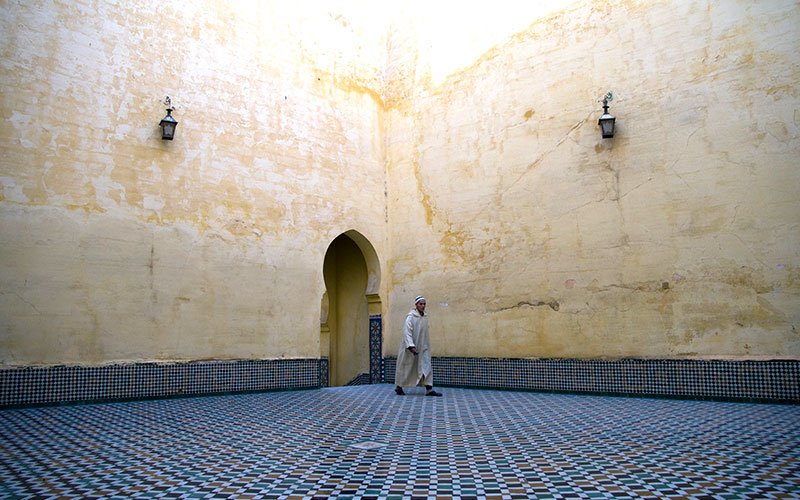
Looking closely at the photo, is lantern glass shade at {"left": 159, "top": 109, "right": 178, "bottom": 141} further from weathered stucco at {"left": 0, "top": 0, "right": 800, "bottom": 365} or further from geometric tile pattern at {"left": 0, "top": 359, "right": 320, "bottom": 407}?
geometric tile pattern at {"left": 0, "top": 359, "right": 320, "bottom": 407}

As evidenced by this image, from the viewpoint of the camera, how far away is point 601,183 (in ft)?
19.2

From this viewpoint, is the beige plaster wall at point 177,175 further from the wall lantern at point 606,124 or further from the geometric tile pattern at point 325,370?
the wall lantern at point 606,124

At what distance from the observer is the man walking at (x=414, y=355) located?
6.13 metres

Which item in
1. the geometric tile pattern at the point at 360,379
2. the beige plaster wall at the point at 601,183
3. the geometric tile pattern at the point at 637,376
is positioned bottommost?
the geometric tile pattern at the point at 360,379

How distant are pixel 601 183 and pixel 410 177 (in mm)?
2539

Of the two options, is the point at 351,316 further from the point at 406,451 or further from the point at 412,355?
the point at 406,451

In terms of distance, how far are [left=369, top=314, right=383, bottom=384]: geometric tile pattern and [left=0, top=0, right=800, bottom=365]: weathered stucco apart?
0.12 m

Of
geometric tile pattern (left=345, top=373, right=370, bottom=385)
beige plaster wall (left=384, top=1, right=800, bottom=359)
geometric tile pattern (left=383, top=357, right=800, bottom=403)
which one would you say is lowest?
geometric tile pattern (left=345, top=373, right=370, bottom=385)

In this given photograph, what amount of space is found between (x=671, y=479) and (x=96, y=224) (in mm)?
4996

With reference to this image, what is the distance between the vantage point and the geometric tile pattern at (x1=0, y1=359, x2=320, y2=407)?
484 cm

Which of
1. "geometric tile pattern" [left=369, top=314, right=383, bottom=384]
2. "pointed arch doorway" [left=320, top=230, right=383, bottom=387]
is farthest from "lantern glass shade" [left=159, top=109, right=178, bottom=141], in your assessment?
"geometric tile pattern" [left=369, top=314, right=383, bottom=384]

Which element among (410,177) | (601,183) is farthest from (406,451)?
(410,177)

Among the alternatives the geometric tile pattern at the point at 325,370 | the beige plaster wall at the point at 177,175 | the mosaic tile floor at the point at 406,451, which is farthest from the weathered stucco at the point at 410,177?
the geometric tile pattern at the point at 325,370

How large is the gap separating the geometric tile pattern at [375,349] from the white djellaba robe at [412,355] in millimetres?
1330
